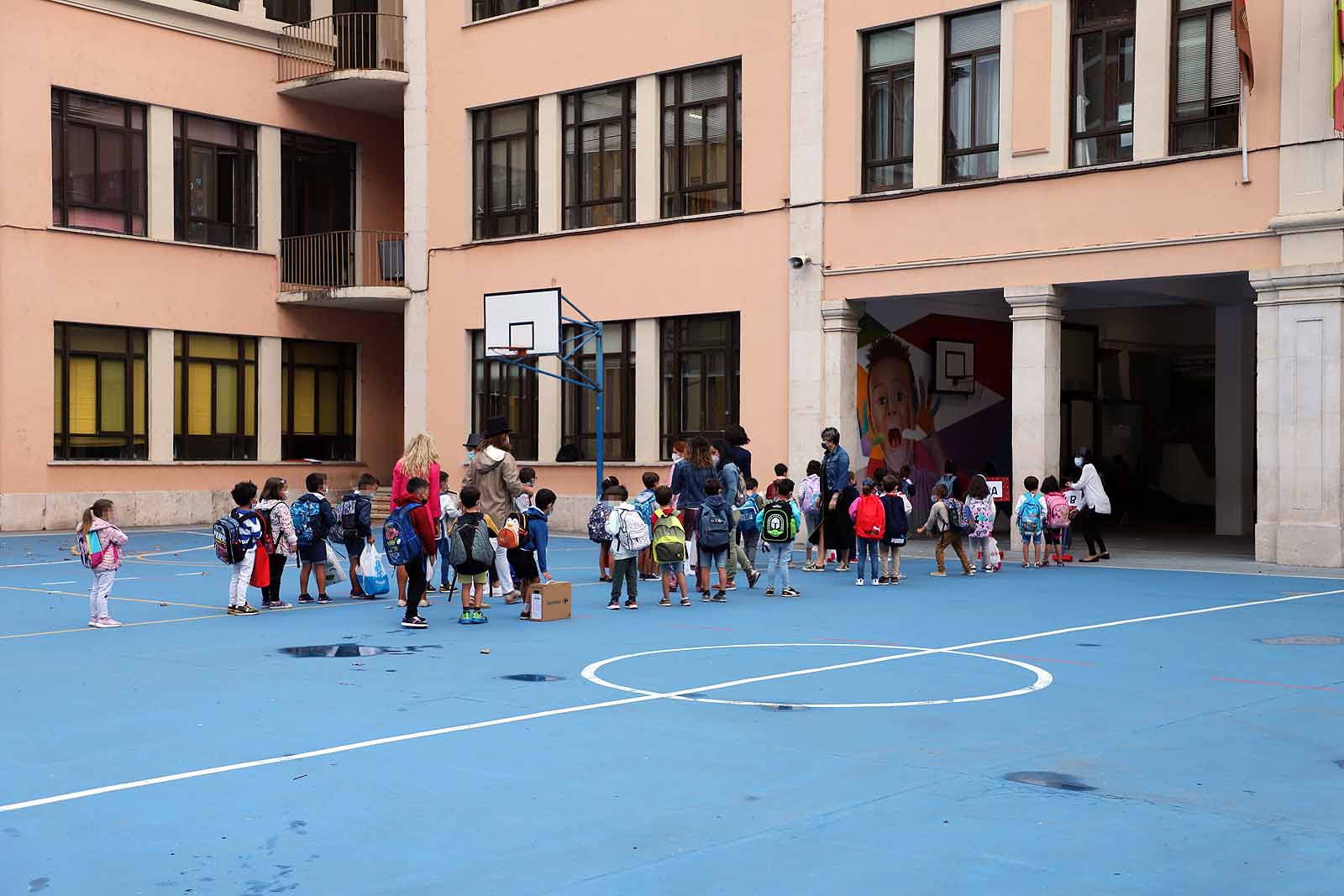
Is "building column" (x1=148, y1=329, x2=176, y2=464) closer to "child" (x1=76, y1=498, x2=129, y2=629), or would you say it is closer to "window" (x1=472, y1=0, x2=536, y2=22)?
"window" (x1=472, y1=0, x2=536, y2=22)

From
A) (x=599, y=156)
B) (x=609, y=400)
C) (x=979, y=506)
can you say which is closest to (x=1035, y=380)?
(x=979, y=506)

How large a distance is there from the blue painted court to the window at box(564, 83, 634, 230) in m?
17.3

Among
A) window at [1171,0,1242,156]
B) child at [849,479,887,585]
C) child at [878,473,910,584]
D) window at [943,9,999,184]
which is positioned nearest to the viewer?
child at [849,479,887,585]

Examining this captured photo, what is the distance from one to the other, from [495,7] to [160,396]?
456 inches

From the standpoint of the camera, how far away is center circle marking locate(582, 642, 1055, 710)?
10.3 metres

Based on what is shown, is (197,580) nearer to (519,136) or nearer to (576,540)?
(576,540)

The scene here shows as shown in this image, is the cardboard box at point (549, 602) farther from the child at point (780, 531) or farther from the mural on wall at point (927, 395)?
→ the mural on wall at point (927, 395)

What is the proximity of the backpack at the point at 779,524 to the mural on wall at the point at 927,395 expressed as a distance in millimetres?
9330

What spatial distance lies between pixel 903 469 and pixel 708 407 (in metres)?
4.08

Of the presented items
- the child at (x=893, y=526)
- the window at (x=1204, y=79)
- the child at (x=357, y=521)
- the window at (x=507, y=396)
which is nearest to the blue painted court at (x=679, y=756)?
the child at (x=357, y=521)

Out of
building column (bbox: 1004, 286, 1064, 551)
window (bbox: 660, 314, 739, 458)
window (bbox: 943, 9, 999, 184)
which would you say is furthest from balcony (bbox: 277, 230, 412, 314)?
building column (bbox: 1004, 286, 1064, 551)

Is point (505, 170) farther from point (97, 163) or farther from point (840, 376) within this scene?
point (840, 376)

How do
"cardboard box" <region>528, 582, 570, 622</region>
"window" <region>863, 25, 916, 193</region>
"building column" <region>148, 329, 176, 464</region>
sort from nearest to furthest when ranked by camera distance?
"cardboard box" <region>528, 582, 570, 622</region>, "window" <region>863, 25, 916, 193</region>, "building column" <region>148, 329, 176, 464</region>

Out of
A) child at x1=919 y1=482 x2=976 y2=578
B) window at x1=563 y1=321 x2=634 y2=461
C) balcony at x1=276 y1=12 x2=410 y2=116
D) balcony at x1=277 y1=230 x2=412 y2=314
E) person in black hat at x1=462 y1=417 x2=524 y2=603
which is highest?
balcony at x1=276 y1=12 x2=410 y2=116
